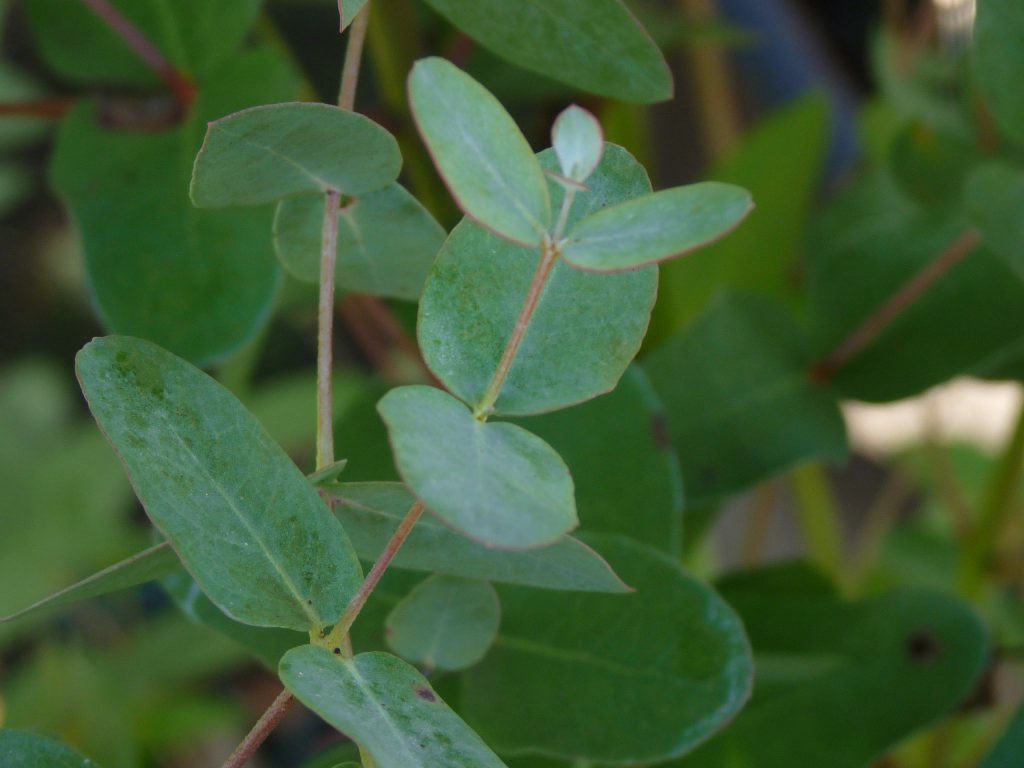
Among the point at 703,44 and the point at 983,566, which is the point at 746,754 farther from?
the point at 703,44

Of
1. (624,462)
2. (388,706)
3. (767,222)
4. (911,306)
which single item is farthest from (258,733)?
(767,222)

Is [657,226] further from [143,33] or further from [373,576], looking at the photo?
[143,33]

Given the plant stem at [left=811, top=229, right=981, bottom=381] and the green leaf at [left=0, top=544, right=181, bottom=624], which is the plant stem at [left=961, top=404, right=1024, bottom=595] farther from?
the green leaf at [left=0, top=544, right=181, bottom=624]

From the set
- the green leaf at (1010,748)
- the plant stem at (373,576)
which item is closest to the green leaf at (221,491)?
the plant stem at (373,576)

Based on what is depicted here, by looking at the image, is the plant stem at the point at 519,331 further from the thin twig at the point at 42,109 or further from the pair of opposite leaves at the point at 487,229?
the thin twig at the point at 42,109

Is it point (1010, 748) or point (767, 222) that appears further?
point (767, 222)

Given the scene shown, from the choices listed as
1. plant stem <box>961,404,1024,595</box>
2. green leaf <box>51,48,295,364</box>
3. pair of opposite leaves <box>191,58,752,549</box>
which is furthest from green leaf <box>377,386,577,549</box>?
plant stem <box>961,404,1024,595</box>
